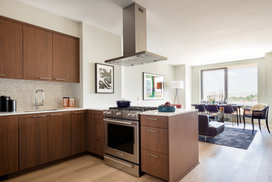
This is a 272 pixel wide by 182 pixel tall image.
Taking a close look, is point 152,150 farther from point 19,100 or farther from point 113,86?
point 19,100

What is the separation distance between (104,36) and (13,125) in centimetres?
246

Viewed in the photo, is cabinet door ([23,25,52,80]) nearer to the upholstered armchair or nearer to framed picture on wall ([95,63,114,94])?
framed picture on wall ([95,63,114,94])

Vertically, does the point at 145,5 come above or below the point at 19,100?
above

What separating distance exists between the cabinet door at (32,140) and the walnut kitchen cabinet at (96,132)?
76 centimetres

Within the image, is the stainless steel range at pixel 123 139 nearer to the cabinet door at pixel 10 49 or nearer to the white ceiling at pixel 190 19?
the cabinet door at pixel 10 49

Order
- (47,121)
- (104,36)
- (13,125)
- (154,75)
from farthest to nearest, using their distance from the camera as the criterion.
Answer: (154,75) → (104,36) → (47,121) → (13,125)

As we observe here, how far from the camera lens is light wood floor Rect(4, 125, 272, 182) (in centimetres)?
219

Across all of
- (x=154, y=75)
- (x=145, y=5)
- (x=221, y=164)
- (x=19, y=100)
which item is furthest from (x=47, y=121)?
(x=154, y=75)

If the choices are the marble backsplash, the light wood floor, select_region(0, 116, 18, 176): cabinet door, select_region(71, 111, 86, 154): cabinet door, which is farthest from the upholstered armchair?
select_region(0, 116, 18, 176): cabinet door

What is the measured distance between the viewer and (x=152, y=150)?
6.96ft

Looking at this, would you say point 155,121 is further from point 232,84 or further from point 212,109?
point 232,84

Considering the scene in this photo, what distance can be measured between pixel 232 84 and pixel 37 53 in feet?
23.6

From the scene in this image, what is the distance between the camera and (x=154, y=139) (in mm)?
2100

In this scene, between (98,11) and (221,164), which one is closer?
(221,164)
